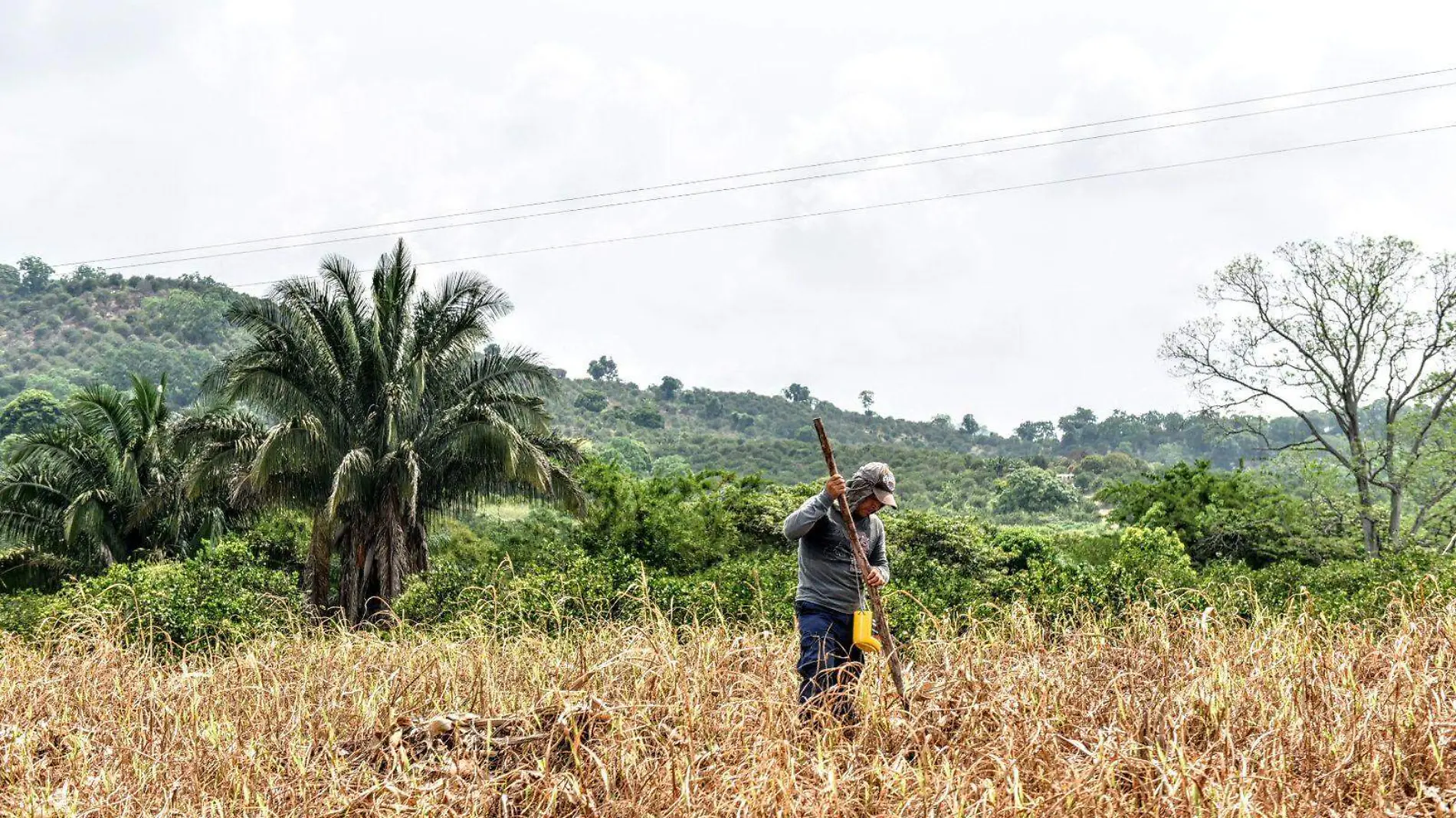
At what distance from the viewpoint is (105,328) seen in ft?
307

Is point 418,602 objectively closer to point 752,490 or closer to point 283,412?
point 283,412

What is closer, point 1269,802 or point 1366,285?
point 1269,802

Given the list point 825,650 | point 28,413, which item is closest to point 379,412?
point 825,650

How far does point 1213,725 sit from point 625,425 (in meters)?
71.5

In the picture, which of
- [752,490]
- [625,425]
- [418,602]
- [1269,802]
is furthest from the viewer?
[625,425]

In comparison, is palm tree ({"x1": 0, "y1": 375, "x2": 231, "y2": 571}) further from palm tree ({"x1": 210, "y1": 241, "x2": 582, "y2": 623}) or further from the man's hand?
the man's hand

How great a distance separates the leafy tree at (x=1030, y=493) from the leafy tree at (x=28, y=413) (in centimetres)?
4246

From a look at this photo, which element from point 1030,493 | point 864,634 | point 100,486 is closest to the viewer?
point 864,634

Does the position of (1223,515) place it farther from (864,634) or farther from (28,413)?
(28,413)

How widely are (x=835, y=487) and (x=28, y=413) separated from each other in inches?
2261

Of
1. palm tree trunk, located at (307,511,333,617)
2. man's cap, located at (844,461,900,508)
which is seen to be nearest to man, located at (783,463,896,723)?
man's cap, located at (844,461,900,508)

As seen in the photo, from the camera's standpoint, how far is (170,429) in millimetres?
18672

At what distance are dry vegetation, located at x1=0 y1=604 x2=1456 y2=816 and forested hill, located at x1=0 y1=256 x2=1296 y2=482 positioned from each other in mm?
58311

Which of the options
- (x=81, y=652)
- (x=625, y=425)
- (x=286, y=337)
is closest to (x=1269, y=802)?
(x=81, y=652)
